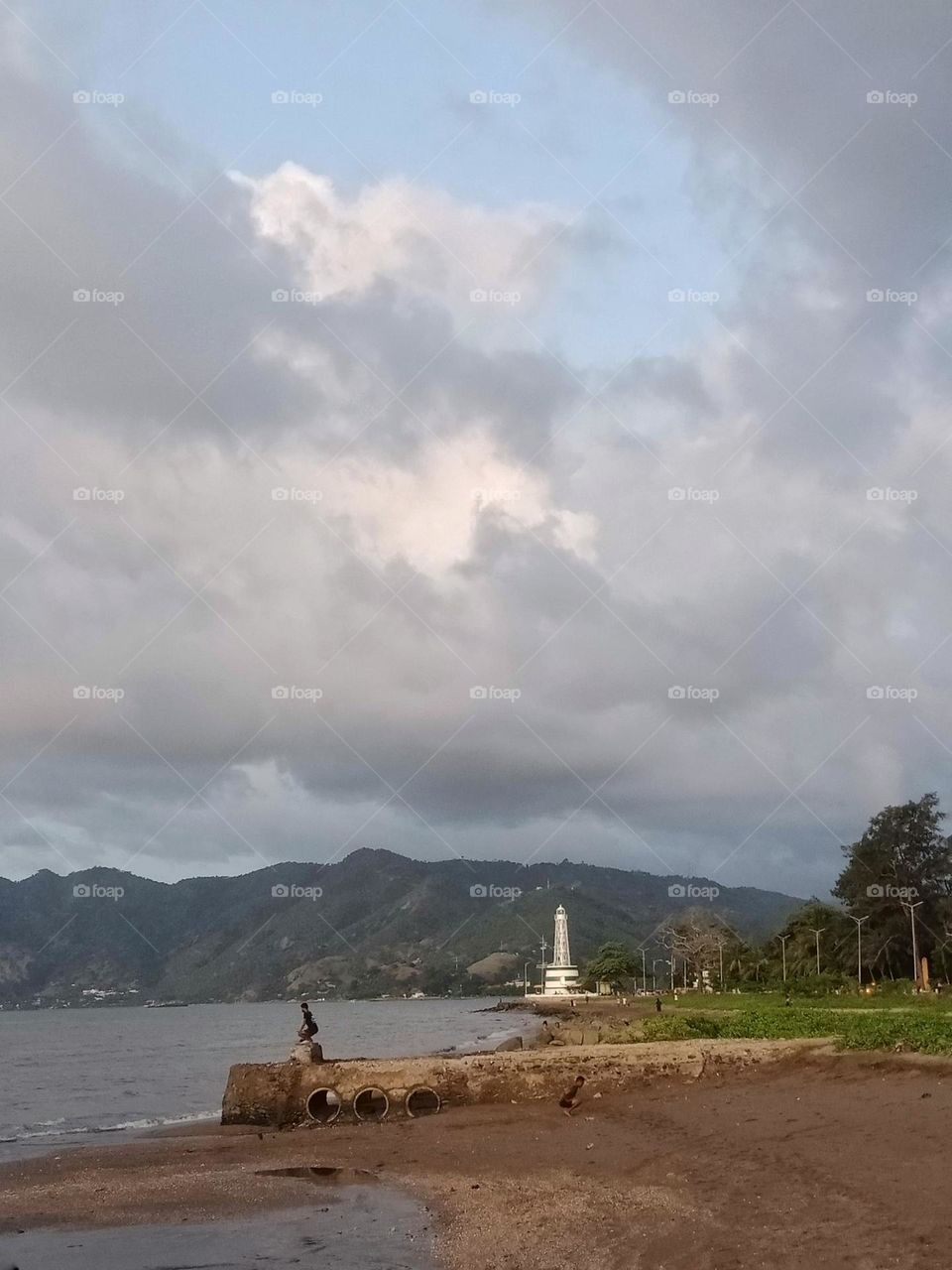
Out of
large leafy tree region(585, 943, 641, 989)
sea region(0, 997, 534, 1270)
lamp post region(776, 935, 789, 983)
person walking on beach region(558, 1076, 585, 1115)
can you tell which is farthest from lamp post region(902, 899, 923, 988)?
large leafy tree region(585, 943, 641, 989)

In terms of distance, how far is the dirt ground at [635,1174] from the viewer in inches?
468

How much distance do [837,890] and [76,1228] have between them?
78.4m

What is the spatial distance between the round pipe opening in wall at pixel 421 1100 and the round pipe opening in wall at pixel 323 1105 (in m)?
1.65

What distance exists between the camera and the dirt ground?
11.9 m

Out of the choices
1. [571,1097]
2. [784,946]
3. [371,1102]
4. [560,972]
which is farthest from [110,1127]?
[560,972]

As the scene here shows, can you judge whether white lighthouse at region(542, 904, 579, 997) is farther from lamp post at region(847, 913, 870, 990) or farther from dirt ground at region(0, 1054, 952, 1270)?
dirt ground at region(0, 1054, 952, 1270)

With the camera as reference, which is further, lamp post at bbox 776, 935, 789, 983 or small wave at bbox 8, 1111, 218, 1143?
lamp post at bbox 776, 935, 789, 983

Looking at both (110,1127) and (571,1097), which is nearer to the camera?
(571,1097)

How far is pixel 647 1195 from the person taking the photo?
48.6ft

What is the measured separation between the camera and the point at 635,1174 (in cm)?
1634

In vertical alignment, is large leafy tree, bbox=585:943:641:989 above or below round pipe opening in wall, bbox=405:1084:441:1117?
below

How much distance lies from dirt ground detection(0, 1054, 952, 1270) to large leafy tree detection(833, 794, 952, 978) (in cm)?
6092

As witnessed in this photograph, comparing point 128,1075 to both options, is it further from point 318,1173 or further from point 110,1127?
point 318,1173

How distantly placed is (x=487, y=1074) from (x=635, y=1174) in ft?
30.4
